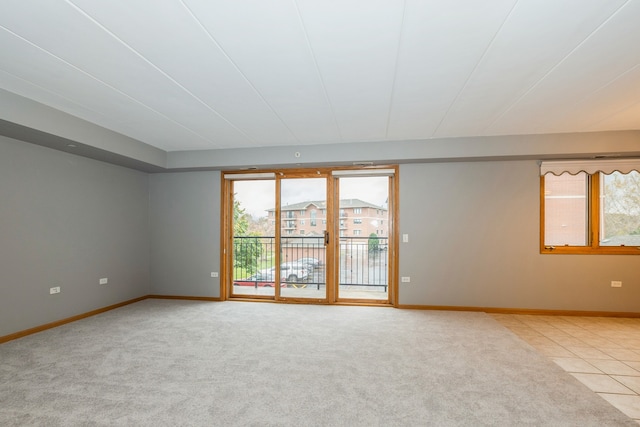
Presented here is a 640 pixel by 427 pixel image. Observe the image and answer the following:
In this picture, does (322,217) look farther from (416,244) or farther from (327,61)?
(327,61)

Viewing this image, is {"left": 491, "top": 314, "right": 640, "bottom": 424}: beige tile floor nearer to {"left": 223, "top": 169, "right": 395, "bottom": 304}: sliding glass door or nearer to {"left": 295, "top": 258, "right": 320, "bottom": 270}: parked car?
{"left": 223, "top": 169, "right": 395, "bottom": 304}: sliding glass door

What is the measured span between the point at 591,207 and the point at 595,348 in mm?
2178

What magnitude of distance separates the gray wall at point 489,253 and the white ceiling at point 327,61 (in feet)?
3.59

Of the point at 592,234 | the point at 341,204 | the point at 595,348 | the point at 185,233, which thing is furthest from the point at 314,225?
the point at 592,234

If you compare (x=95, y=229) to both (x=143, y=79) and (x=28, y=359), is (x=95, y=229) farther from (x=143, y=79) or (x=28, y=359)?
(x=143, y=79)

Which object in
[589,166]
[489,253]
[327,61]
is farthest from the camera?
[489,253]

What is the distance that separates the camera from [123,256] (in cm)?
483

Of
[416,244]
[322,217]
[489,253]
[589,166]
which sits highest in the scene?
[589,166]

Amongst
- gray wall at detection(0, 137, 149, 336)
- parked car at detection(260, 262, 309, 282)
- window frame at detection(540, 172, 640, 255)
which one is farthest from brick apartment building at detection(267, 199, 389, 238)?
gray wall at detection(0, 137, 149, 336)

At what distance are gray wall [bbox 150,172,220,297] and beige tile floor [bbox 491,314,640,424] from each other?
4607 mm

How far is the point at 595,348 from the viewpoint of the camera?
3.16 metres

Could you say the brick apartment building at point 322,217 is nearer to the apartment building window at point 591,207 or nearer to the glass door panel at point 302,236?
the glass door panel at point 302,236

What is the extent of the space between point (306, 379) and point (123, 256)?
3.92m

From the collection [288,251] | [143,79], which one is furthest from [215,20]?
[288,251]
